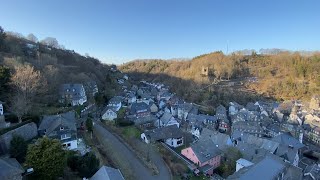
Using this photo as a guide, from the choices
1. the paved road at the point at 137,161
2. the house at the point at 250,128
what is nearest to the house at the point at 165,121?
the house at the point at 250,128

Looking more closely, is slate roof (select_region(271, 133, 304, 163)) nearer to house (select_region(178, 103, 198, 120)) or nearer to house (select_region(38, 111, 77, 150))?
house (select_region(178, 103, 198, 120))

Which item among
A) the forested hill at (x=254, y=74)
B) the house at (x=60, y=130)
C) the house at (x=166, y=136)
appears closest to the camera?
the house at (x=60, y=130)

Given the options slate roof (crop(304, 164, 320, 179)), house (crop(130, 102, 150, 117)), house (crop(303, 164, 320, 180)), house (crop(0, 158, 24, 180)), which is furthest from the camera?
house (crop(130, 102, 150, 117))

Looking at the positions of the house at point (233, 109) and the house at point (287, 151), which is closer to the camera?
the house at point (287, 151)

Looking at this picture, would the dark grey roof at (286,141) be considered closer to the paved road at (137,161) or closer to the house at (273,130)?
the house at (273,130)

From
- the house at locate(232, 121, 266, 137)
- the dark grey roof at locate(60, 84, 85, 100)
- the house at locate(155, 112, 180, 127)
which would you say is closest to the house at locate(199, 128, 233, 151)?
the house at locate(155, 112, 180, 127)

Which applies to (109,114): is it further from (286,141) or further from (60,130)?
(286,141)
